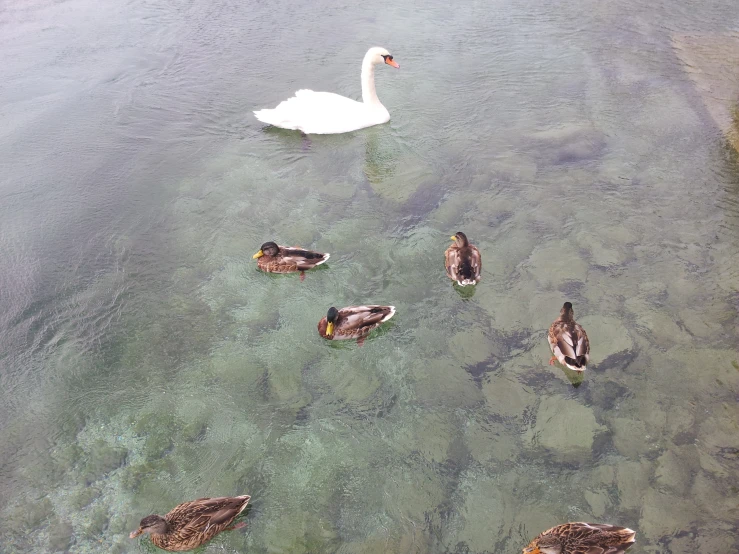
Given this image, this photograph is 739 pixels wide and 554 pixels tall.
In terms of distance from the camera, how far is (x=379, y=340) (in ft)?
19.6

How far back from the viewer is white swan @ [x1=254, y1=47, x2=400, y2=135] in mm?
9047

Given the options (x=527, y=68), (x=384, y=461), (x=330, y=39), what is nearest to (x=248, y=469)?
(x=384, y=461)

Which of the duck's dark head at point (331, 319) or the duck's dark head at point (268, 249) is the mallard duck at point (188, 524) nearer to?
the duck's dark head at point (331, 319)

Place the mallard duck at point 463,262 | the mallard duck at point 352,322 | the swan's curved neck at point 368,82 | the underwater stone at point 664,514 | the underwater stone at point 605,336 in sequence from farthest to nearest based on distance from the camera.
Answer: the swan's curved neck at point 368,82, the mallard duck at point 463,262, the mallard duck at point 352,322, the underwater stone at point 605,336, the underwater stone at point 664,514

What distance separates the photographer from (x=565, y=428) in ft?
16.5

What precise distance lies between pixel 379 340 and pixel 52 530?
10.9ft

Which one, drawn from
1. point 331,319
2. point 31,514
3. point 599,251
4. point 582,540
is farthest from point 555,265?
point 31,514

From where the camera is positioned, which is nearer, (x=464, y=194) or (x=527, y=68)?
(x=464, y=194)

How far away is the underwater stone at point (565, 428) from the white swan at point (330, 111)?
5746 mm

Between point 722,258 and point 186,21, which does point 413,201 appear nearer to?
point 722,258

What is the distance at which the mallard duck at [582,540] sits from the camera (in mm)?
4055

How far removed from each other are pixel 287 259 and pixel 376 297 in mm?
1170

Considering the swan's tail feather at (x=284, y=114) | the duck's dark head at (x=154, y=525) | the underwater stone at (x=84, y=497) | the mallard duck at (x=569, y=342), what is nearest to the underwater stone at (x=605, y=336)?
the mallard duck at (x=569, y=342)

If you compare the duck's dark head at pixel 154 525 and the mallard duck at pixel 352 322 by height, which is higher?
the mallard duck at pixel 352 322
